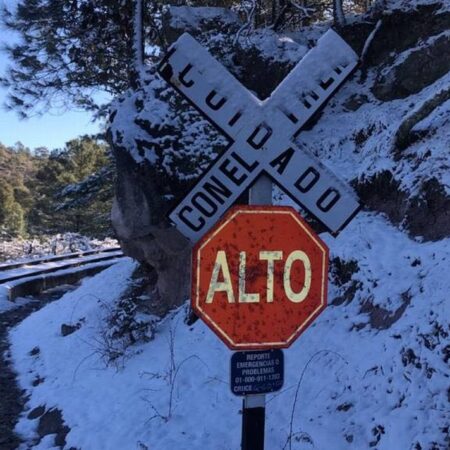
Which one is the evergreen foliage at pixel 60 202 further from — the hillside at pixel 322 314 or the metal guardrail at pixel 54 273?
the hillside at pixel 322 314

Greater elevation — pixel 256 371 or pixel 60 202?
pixel 60 202

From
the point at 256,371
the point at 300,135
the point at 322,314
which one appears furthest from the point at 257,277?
the point at 300,135

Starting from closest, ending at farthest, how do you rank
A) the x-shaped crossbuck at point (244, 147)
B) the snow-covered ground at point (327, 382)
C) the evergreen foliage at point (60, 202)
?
the x-shaped crossbuck at point (244, 147) < the snow-covered ground at point (327, 382) < the evergreen foliage at point (60, 202)

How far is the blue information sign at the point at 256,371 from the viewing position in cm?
235

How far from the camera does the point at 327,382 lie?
15.9 feet

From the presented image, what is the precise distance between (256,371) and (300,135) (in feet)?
27.6

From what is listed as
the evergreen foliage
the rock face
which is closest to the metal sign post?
the rock face

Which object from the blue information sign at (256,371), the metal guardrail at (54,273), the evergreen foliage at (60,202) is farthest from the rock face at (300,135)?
the evergreen foliage at (60,202)

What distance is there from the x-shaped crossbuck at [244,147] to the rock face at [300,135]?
4.57 m

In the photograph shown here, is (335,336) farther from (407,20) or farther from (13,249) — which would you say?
(13,249)

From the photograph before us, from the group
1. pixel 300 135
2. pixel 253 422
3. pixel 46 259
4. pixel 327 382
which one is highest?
pixel 300 135

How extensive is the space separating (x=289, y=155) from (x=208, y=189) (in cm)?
41

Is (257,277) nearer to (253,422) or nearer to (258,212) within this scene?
(258,212)

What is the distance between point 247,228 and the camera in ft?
7.66
